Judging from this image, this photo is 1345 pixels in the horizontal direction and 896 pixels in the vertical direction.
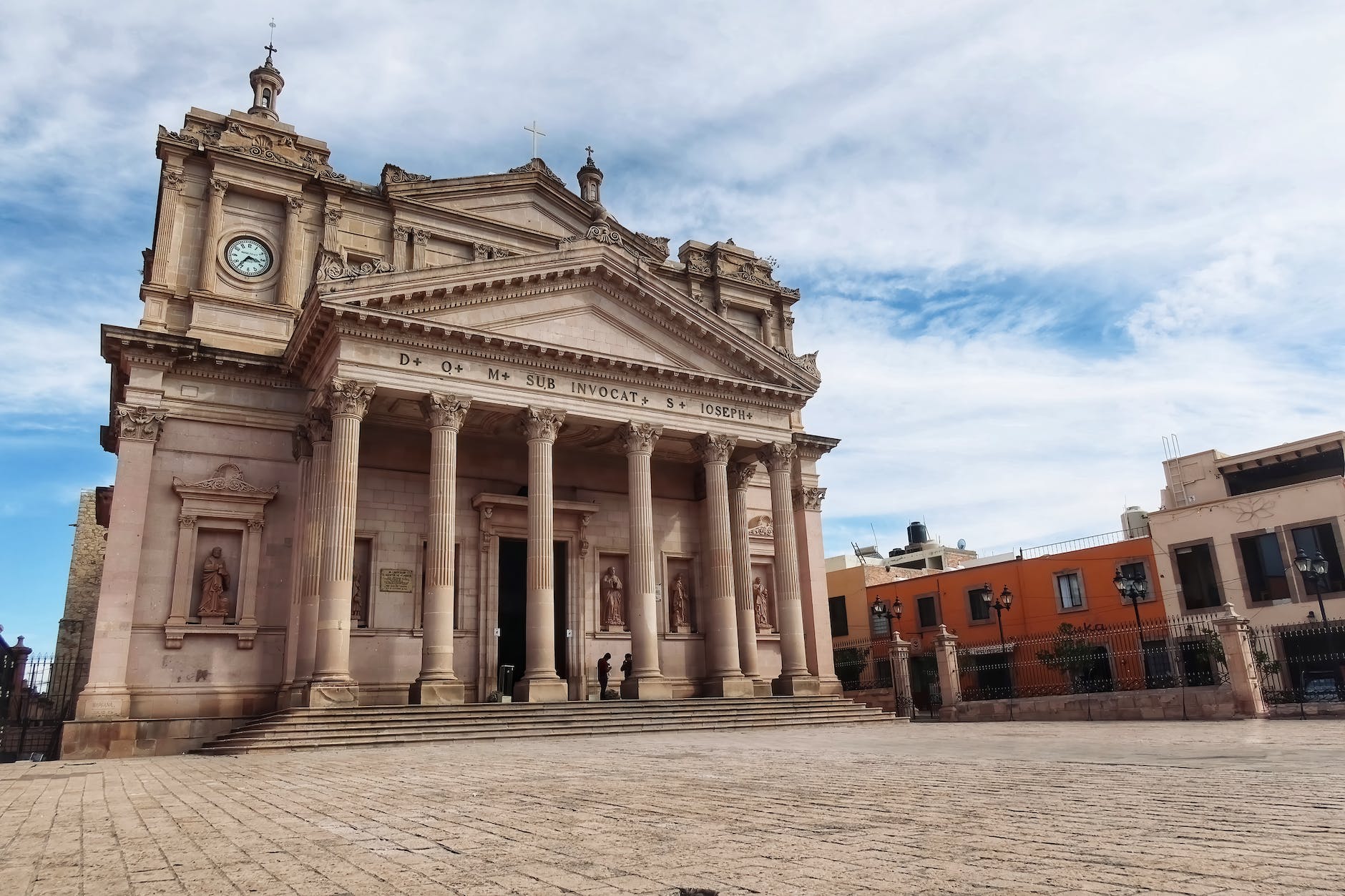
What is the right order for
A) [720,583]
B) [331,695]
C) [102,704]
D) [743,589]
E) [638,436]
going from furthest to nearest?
[743,589]
[720,583]
[638,436]
[102,704]
[331,695]

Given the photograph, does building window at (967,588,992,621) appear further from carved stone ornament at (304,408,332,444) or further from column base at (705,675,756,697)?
carved stone ornament at (304,408,332,444)

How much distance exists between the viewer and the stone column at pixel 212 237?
82.4ft

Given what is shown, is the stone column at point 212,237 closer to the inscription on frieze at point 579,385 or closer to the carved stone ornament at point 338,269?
the carved stone ornament at point 338,269

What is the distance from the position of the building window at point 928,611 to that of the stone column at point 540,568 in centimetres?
2492

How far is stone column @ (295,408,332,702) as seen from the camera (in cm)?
2125

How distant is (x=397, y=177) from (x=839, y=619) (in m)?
29.7

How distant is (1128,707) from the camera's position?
22328mm

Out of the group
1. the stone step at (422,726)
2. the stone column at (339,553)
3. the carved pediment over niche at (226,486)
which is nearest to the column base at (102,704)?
the stone step at (422,726)

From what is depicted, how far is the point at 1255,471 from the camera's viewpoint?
37875 mm

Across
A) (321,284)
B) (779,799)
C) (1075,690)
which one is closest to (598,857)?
(779,799)

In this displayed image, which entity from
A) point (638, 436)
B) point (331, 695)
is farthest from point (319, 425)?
point (638, 436)

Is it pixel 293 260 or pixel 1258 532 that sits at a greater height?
pixel 293 260

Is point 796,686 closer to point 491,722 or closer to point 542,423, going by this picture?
point 491,722

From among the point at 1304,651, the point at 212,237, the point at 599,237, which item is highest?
the point at 212,237
